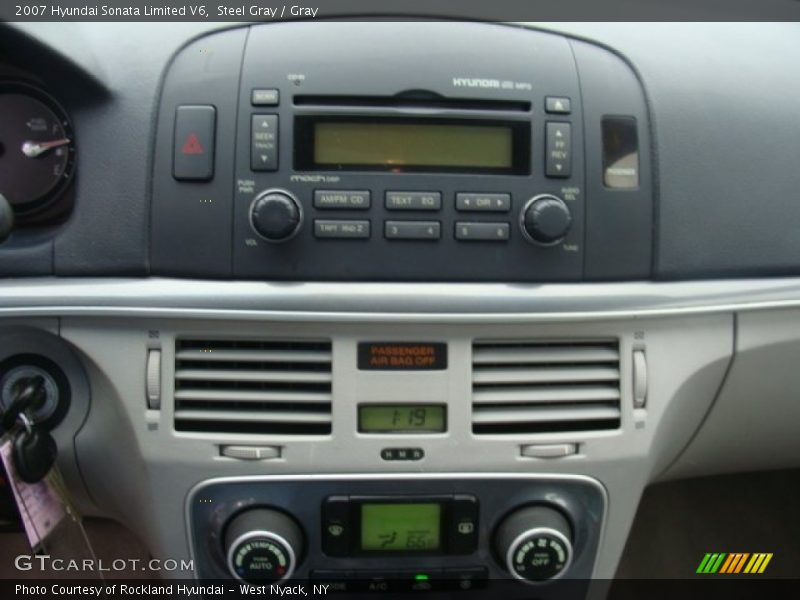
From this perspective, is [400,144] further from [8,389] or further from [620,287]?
[8,389]

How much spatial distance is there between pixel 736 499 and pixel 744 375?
94cm

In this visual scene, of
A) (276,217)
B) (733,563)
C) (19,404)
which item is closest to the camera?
(276,217)

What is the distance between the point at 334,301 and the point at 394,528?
0.48 meters

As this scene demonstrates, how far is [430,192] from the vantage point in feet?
4.26

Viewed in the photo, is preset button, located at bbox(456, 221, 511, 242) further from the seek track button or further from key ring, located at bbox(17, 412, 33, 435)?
key ring, located at bbox(17, 412, 33, 435)

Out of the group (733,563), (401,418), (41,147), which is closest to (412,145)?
(401,418)

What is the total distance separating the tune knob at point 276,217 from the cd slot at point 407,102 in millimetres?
195

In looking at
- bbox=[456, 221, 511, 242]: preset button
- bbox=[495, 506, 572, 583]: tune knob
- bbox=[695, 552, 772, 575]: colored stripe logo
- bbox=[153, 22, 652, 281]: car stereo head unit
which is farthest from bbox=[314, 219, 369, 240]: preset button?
bbox=[695, 552, 772, 575]: colored stripe logo

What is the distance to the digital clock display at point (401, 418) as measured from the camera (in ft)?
4.38

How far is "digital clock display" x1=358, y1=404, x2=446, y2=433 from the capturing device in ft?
4.38

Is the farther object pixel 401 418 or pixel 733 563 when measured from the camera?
pixel 733 563

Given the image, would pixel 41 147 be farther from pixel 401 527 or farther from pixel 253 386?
pixel 401 527

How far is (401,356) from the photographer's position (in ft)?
4.32

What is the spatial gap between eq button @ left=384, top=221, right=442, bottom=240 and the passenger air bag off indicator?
193mm
